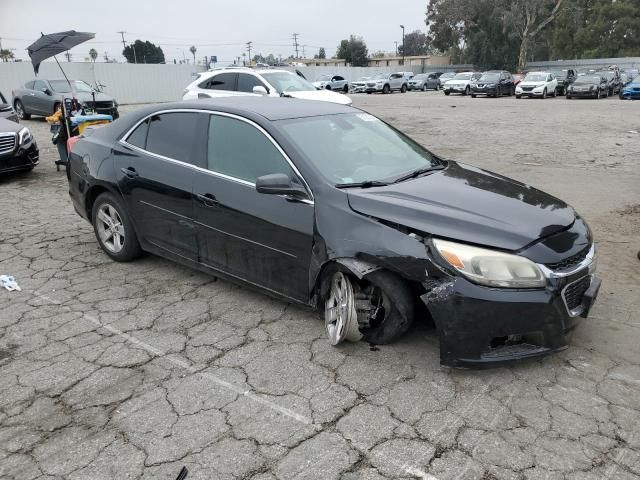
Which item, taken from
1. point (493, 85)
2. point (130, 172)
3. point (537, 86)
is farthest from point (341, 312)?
point (493, 85)

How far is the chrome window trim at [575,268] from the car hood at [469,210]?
0.18 meters

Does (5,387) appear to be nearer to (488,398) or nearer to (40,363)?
(40,363)

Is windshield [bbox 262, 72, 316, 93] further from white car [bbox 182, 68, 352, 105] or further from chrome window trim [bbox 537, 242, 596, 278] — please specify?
chrome window trim [bbox 537, 242, 596, 278]

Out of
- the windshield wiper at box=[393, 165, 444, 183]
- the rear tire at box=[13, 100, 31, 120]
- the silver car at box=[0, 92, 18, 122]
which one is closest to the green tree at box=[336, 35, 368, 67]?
the rear tire at box=[13, 100, 31, 120]

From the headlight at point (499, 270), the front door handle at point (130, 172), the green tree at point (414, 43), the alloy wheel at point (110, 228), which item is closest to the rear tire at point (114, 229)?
the alloy wheel at point (110, 228)

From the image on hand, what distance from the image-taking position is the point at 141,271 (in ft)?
16.5

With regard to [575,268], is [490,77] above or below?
below

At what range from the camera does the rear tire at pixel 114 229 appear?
493cm

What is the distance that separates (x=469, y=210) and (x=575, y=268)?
2.29 feet

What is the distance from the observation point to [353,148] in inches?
161

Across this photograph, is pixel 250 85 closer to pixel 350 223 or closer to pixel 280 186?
pixel 280 186

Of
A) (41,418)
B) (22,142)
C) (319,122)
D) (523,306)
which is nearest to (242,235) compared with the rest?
(319,122)

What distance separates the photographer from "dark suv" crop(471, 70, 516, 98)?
31.7 m

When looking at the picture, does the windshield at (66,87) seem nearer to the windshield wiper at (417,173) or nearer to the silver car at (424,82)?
the windshield wiper at (417,173)
